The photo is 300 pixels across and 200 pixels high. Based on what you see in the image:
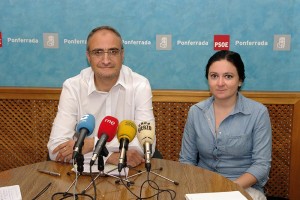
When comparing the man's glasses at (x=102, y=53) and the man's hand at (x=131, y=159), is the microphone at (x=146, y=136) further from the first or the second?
the man's glasses at (x=102, y=53)

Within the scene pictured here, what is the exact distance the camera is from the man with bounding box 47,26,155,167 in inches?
96.3

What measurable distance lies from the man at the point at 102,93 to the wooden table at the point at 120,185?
33 cm

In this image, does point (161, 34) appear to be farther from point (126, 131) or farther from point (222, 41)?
point (126, 131)

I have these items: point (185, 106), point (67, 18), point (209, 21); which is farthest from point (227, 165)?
point (67, 18)

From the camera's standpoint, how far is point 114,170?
1939 millimetres

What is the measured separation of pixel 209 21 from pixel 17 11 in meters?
1.66

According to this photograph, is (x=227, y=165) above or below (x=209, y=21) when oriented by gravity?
below

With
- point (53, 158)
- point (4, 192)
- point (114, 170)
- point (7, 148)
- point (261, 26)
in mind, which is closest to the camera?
point (4, 192)

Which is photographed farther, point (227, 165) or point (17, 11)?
point (17, 11)

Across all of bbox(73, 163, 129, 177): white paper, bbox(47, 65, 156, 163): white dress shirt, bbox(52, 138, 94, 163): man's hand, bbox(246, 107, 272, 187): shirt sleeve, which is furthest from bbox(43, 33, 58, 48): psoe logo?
bbox(246, 107, 272, 187): shirt sleeve

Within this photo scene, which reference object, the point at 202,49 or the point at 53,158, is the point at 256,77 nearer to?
the point at 202,49

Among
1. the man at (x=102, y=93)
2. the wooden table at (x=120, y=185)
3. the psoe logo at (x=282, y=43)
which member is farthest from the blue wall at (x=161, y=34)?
the wooden table at (x=120, y=185)

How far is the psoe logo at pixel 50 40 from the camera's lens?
3270mm

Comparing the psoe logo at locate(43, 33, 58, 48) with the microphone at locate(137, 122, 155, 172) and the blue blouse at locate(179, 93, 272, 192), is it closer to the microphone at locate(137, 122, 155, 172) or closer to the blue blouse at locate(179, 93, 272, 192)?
the blue blouse at locate(179, 93, 272, 192)
